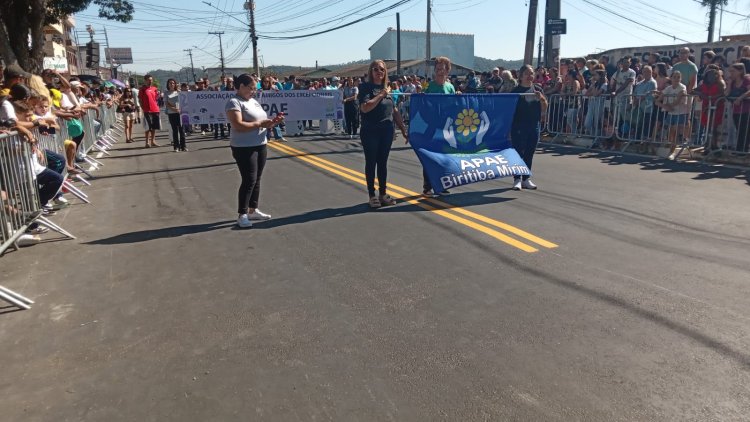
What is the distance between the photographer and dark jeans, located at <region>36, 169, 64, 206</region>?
21.5 ft

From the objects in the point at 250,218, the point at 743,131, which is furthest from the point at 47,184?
the point at 743,131

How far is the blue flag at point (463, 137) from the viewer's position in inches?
299

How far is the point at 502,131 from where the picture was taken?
830cm

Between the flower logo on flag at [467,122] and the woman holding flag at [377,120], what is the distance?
1.04 meters

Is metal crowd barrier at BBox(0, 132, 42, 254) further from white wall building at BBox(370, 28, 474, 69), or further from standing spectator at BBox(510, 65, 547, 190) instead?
white wall building at BBox(370, 28, 474, 69)

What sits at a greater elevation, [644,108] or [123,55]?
[123,55]

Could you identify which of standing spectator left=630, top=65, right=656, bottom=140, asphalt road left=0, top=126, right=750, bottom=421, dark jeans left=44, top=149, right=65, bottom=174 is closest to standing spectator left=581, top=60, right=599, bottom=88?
standing spectator left=630, top=65, right=656, bottom=140

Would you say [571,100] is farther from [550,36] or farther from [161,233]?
[161,233]

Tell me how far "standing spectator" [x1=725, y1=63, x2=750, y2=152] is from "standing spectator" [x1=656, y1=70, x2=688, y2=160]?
35.5 inches

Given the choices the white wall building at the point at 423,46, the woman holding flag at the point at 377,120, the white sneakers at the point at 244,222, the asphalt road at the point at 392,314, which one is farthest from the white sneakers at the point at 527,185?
the white wall building at the point at 423,46

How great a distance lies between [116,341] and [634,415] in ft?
10.7

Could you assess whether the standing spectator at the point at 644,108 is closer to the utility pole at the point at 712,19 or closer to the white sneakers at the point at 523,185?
the white sneakers at the point at 523,185

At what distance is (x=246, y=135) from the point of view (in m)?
6.36

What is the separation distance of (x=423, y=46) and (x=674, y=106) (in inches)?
4109
